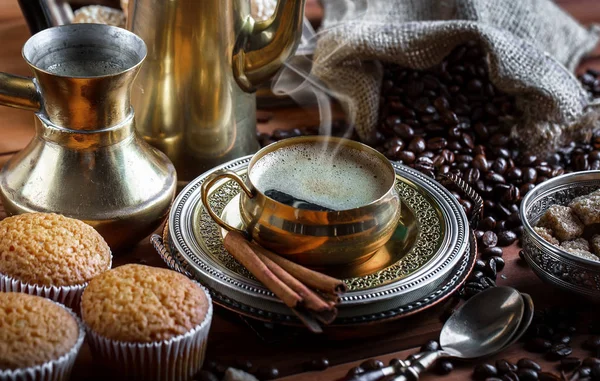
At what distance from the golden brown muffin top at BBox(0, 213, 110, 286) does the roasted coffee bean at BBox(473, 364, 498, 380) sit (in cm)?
56

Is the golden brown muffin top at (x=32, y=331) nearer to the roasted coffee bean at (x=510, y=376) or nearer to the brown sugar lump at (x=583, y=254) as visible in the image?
the roasted coffee bean at (x=510, y=376)

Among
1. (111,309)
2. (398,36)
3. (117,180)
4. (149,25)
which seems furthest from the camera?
(398,36)

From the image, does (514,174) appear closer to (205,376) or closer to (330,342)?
(330,342)

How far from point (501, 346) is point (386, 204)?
27 centimetres

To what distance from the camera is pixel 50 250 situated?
108 centimetres

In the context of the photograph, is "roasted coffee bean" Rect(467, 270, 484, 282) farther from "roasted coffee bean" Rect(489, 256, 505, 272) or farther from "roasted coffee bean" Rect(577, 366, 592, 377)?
"roasted coffee bean" Rect(577, 366, 592, 377)

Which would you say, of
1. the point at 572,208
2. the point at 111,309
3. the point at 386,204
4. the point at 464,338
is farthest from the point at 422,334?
the point at 111,309

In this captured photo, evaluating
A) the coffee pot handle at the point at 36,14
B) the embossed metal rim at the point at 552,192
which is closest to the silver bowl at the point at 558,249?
the embossed metal rim at the point at 552,192

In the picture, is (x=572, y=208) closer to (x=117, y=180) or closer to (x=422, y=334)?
(x=422, y=334)

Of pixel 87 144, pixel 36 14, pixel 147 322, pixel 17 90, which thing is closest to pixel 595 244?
pixel 147 322

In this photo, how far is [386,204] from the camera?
3.75ft

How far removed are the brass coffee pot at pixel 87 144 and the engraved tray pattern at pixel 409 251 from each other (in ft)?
0.32

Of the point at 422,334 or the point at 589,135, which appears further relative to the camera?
the point at 589,135

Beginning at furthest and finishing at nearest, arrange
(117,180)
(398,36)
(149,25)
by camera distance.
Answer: (398,36)
(149,25)
(117,180)
